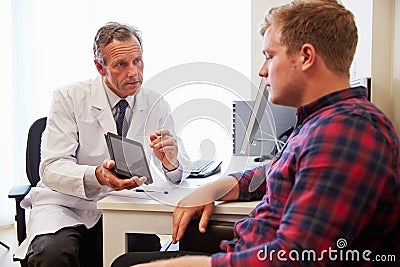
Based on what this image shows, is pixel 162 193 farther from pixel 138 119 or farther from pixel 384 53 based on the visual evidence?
pixel 384 53

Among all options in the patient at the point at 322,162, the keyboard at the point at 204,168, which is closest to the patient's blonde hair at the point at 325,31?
the patient at the point at 322,162

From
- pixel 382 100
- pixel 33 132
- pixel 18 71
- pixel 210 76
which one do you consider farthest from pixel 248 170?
pixel 18 71

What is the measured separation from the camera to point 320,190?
687 mm

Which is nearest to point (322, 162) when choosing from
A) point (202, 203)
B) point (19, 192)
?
point (202, 203)

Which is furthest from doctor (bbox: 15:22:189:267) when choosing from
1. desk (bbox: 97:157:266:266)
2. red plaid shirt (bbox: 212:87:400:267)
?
red plaid shirt (bbox: 212:87:400:267)

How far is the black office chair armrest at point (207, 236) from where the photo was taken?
1168 mm

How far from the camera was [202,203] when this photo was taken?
118 centimetres

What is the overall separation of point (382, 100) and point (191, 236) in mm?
1112

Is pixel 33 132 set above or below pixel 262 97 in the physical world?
below

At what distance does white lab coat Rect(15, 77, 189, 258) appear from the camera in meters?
1.47

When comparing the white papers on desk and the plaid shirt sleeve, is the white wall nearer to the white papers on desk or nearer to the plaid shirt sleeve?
the white papers on desk

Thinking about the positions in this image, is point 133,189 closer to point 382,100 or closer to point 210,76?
point 210,76

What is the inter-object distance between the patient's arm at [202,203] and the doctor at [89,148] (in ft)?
0.68

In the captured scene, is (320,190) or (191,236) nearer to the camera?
(320,190)
